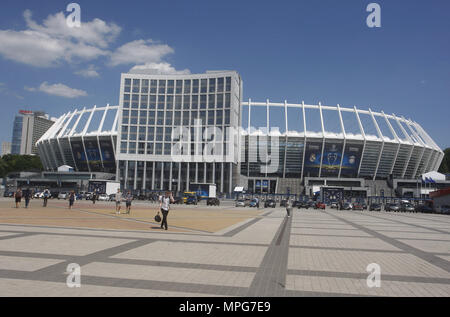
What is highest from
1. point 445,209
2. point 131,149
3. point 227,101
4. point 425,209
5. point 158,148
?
point 227,101

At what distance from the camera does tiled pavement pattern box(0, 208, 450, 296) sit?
6105 mm

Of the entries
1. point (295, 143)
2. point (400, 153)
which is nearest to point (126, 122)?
point (295, 143)

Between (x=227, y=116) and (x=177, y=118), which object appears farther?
(x=177, y=118)

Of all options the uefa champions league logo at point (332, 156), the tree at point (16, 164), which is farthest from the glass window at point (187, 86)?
Answer: the tree at point (16, 164)

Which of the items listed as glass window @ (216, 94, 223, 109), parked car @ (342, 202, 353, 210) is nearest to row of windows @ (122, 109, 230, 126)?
glass window @ (216, 94, 223, 109)

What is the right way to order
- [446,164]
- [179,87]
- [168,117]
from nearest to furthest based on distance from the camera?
[168,117] → [179,87] → [446,164]

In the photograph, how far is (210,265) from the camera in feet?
26.7

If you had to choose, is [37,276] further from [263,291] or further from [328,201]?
[328,201]

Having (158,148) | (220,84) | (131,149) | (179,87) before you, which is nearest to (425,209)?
(220,84)

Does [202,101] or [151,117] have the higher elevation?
[202,101]

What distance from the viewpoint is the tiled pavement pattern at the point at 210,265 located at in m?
6.11

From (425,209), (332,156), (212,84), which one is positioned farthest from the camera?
(332,156)

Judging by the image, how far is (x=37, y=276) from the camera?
6.63 meters

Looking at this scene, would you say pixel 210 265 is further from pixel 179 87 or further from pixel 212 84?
pixel 179 87
